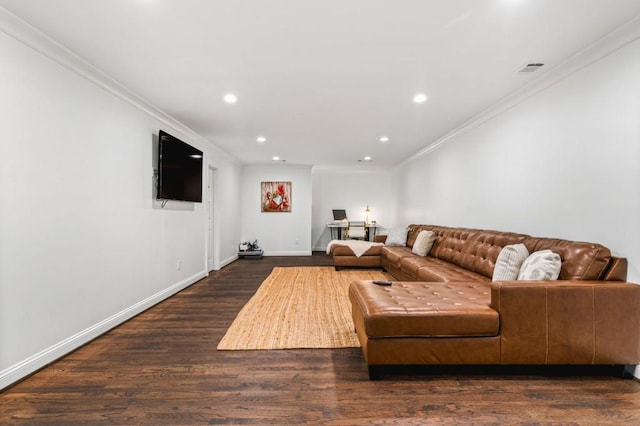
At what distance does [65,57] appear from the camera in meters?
2.45

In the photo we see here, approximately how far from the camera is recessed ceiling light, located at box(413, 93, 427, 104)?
11.1 feet

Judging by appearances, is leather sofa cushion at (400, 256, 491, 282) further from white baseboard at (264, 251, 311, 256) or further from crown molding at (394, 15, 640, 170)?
white baseboard at (264, 251, 311, 256)

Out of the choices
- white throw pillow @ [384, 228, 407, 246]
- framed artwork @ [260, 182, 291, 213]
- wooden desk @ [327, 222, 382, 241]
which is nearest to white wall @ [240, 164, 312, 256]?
framed artwork @ [260, 182, 291, 213]

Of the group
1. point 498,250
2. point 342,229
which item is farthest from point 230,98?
point 342,229

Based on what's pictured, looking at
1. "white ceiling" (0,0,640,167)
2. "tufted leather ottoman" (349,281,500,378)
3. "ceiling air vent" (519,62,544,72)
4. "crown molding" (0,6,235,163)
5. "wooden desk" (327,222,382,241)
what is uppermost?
"ceiling air vent" (519,62,544,72)

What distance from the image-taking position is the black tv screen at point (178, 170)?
146 inches

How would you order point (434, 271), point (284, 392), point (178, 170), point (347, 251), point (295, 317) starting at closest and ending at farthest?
point (284, 392), point (295, 317), point (434, 271), point (178, 170), point (347, 251)

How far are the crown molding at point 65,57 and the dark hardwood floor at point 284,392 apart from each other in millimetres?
2263

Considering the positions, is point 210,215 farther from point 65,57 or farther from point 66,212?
point 65,57

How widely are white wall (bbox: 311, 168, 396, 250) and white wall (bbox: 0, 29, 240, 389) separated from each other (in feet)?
19.6

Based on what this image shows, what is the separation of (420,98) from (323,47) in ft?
4.99

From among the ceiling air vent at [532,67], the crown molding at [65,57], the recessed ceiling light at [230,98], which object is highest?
the ceiling air vent at [532,67]

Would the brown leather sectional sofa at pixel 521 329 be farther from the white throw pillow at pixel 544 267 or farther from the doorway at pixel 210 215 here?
the doorway at pixel 210 215

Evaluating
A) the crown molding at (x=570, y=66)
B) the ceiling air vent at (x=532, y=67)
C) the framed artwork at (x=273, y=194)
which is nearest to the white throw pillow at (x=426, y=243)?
the crown molding at (x=570, y=66)
